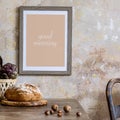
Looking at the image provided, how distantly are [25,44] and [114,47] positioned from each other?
0.69m

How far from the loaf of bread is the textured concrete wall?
1.88 ft

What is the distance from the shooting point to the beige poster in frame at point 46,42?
2566 mm

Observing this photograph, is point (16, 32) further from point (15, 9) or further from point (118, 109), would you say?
point (118, 109)

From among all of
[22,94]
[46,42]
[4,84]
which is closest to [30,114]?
[22,94]

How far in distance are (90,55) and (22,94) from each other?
818 millimetres

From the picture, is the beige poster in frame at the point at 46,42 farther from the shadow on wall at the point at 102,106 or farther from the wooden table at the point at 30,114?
the wooden table at the point at 30,114

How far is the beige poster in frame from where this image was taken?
257 cm

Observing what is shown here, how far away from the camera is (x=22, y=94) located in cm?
197

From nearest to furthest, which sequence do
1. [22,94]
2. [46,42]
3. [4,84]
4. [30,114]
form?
[30,114]
[22,94]
[4,84]
[46,42]

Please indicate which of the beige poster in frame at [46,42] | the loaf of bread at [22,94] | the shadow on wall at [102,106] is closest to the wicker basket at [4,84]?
the loaf of bread at [22,94]

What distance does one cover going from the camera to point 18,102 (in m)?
1.98

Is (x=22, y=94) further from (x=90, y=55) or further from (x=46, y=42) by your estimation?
(x=90, y=55)

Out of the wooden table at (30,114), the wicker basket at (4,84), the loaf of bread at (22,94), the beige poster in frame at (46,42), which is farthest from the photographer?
the beige poster in frame at (46,42)

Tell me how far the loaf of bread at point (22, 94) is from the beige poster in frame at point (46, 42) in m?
0.56
